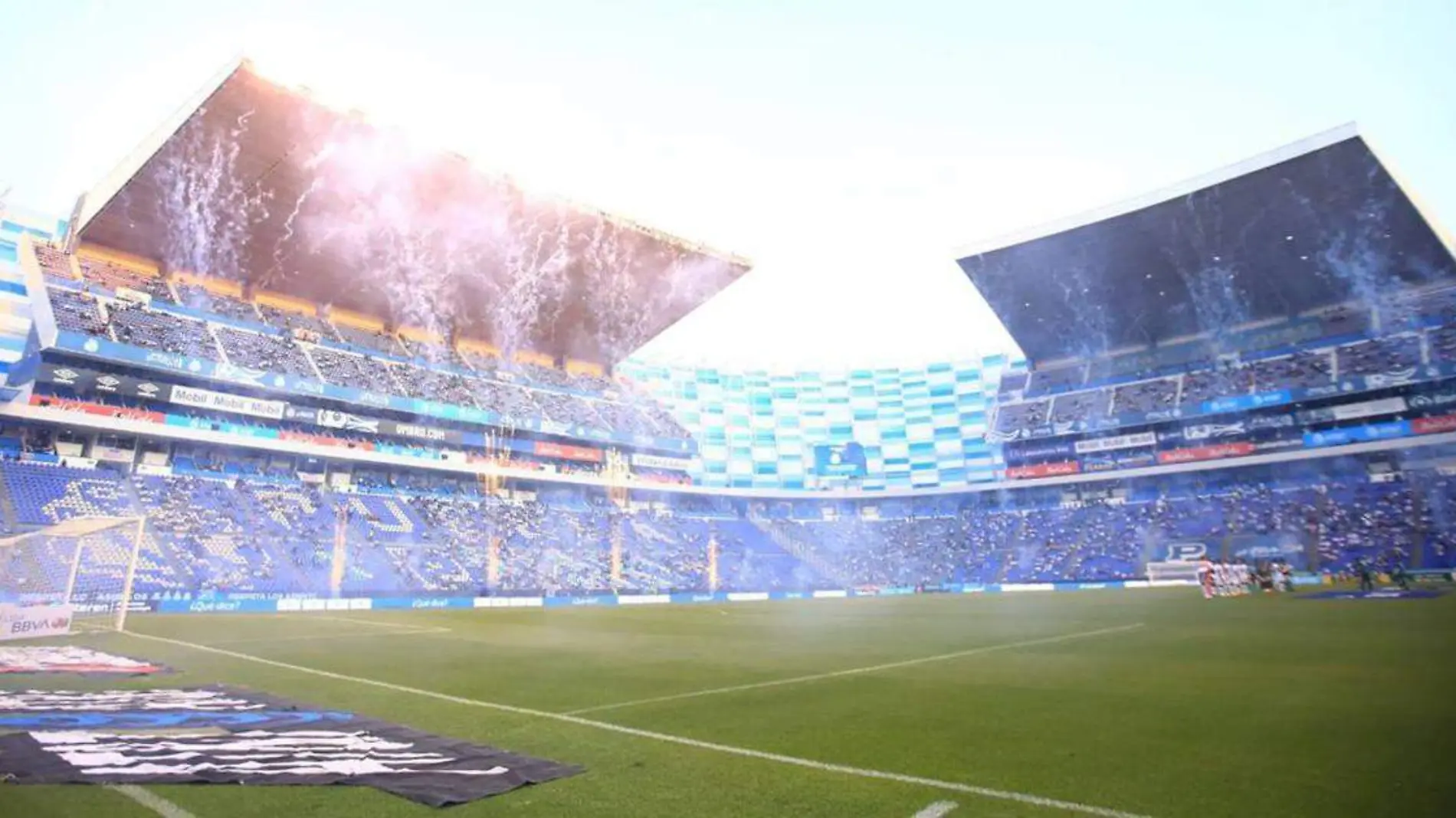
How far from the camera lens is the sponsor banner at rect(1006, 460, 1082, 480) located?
193ft

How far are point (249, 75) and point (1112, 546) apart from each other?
58.2 meters

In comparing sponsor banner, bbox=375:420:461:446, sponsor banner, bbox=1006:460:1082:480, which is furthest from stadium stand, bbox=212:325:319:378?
sponsor banner, bbox=1006:460:1082:480

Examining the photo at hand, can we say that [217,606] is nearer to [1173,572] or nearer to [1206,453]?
[1173,572]

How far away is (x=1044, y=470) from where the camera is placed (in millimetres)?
60531

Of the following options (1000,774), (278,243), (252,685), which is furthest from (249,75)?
(1000,774)

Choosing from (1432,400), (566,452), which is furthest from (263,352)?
(1432,400)

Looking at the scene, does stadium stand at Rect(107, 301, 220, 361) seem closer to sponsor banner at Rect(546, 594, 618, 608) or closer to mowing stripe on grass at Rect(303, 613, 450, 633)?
mowing stripe on grass at Rect(303, 613, 450, 633)

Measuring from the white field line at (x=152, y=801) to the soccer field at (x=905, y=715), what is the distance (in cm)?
5

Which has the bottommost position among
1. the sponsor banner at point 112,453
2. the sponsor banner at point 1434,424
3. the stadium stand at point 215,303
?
the sponsor banner at point 1434,424

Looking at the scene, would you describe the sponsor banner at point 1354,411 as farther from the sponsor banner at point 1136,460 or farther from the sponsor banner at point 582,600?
the sponsor banner at point 582,600

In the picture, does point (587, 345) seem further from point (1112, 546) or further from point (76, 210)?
point (1112, 546)

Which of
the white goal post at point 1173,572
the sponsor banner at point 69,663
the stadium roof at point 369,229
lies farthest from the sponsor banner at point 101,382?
the white goal post at point 1173,572

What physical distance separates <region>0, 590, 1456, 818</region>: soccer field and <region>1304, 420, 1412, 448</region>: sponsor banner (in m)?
39.9

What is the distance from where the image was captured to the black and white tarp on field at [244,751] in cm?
473
